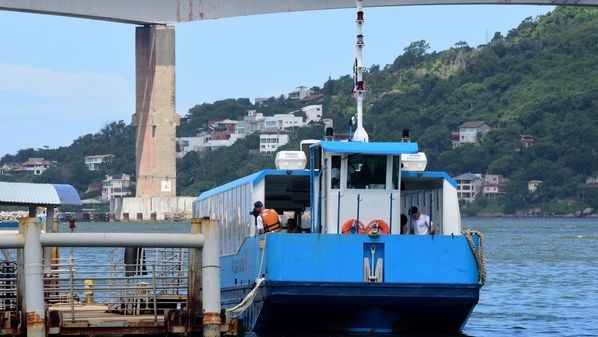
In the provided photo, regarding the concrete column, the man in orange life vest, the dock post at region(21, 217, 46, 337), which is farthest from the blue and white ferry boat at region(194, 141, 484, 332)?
the concrete column

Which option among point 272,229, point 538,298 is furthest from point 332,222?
point 538,298

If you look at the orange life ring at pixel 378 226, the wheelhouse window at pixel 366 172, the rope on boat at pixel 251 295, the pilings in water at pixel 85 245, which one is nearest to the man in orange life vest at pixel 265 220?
the rope on boat at pixel 251 295

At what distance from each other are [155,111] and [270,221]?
289 feet

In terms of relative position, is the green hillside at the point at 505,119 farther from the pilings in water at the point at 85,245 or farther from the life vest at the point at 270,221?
the pilings in water at the point at 85,245

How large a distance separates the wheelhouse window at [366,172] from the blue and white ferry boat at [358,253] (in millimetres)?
15

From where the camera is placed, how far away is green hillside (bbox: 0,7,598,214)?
520 ft

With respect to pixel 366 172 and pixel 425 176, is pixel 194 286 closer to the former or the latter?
pixel 366 172

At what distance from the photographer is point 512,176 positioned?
161 m

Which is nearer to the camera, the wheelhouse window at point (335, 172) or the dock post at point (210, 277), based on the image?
the dock post at point (210, 277)

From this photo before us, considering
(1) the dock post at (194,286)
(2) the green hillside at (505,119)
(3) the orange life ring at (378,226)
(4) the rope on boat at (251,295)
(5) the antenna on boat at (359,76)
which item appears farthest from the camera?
(2) the green hillside at (505,119)

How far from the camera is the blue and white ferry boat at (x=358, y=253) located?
2353cm

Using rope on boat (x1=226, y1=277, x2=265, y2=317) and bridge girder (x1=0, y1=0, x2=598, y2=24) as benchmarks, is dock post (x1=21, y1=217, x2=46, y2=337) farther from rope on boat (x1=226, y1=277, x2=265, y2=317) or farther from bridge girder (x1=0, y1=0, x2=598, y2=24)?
bridge girder (x1=0, y1=0, x2=598, y2=24)

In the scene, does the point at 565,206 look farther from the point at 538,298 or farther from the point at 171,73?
the point at 538,298

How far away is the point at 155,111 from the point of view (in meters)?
112
